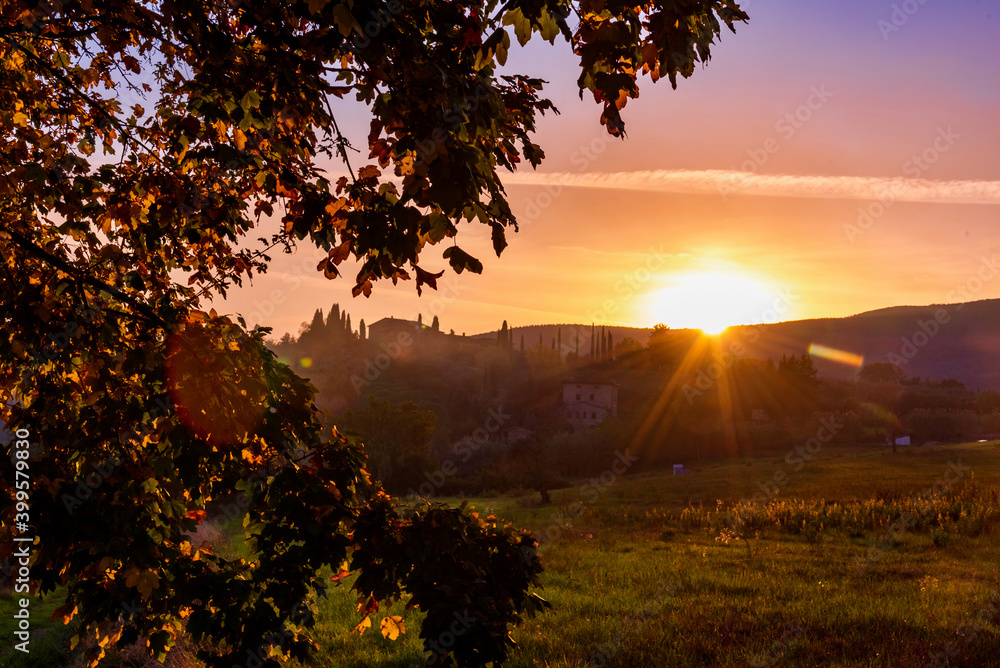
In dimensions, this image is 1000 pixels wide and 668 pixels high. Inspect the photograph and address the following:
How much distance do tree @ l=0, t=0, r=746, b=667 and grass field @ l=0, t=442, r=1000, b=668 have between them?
1.53 metres

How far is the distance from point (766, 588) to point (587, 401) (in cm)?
8108

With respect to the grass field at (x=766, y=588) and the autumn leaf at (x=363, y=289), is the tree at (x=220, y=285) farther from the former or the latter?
the grass field at (x=766, y=588)

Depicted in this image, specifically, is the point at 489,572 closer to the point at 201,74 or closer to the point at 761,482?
the point at 201,74

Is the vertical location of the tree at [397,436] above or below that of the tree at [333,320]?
below

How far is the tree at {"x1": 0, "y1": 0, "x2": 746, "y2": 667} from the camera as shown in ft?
12.3

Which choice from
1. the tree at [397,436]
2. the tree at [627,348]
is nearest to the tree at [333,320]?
the tree at [627,348]

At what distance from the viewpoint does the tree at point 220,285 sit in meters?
3.76

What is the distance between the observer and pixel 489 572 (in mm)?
5383

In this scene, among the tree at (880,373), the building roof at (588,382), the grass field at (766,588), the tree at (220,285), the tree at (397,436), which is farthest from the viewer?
the tree at (880,373)

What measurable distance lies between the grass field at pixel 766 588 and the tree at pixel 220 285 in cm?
153

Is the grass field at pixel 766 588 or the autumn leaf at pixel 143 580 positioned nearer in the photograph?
the autumn leaf at pixel 143 580

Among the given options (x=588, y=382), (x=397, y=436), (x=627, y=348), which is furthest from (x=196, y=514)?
(x=627, y=348)

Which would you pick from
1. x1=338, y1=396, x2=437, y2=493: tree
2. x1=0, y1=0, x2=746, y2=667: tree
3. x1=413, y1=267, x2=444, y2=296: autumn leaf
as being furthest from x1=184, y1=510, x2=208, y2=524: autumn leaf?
x1=338, y1=396, x2=437, y2=493: tree

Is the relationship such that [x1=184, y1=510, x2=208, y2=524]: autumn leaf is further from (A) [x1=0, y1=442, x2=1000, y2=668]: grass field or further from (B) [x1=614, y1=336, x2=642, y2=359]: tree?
(B) [x1=614, y1=336, x2=642, y2=359]: tree
